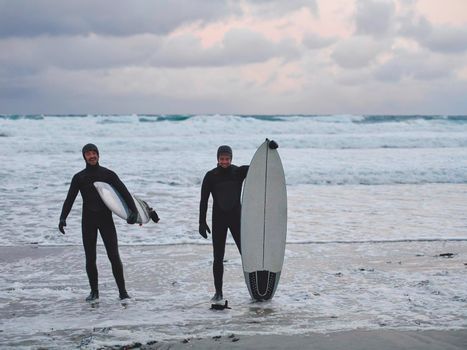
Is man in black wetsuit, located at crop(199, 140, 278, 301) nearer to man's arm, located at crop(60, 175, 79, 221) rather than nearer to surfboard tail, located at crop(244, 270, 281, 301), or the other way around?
surfboard tail, located at crop(244, 270, 281, 301)

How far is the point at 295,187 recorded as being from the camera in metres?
15.1

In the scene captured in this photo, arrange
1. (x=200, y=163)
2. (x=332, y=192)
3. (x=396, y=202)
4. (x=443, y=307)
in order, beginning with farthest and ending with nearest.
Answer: (x=200, y=163) → (x=332, y=192) → (x=396, y=202) → (x=443, y=307)

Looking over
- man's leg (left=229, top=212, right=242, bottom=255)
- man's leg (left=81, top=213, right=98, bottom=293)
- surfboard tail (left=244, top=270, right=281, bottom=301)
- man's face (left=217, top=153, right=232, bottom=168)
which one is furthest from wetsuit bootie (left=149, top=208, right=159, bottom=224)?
surfboard tail (left=244, top=270, right=281, bottom=301)

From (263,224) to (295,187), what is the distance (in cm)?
941

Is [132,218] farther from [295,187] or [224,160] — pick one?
[295,187]

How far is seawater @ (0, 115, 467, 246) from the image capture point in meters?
9.42

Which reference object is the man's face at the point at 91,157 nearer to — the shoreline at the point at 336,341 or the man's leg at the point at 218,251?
the man's leg at the point at 218,251

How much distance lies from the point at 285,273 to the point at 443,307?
2038 millimetres

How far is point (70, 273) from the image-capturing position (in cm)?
697

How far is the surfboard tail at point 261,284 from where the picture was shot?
567cm

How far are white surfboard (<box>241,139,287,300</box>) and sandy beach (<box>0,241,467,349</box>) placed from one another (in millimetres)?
259

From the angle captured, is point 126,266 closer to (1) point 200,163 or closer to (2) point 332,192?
(2) point 332,192

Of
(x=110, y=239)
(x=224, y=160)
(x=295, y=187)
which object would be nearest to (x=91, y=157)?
(x=110, y=239)

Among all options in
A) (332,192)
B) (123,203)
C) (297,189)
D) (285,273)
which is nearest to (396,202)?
(332,192)
